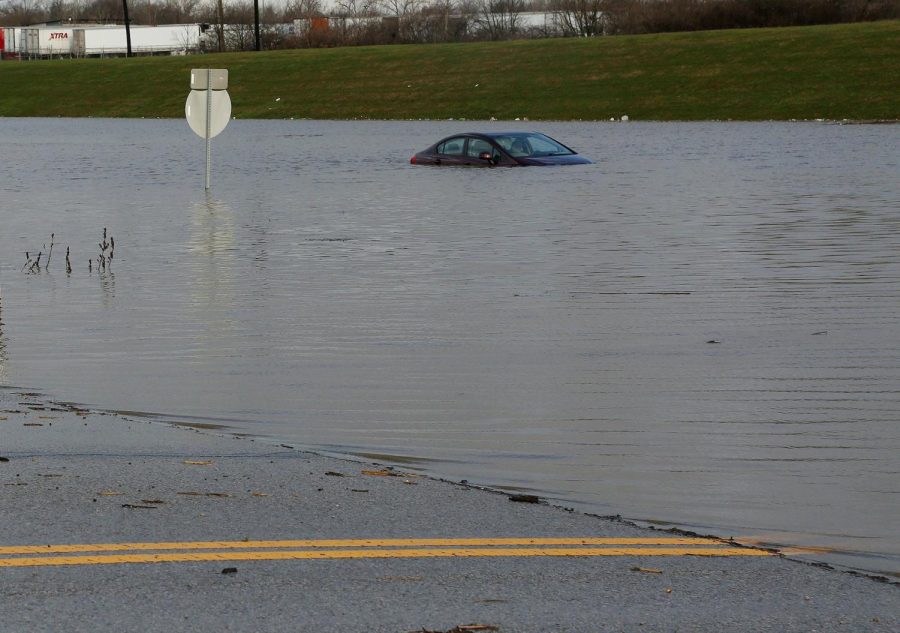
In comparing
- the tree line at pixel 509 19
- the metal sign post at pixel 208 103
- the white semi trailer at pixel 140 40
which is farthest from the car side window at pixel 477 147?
the white semi trailer at pixel 140 40

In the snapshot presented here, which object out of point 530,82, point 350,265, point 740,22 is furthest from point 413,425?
point 740,22

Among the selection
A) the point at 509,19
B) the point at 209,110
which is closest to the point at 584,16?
the point at 509,19

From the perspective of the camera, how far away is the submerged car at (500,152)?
34.1 m

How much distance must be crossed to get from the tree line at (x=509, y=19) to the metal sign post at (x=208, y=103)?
254 feet

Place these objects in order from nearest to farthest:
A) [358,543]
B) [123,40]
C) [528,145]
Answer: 1. [358,543]
2. [528,145]
3. [123,40]

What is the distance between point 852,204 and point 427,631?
A: 19.9 metres

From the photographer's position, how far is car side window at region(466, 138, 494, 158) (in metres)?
34.7

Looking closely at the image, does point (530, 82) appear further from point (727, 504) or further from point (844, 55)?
point (727, 504)

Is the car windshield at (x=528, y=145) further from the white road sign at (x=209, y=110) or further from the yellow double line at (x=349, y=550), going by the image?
the yellow double line at (x=349, y=550)

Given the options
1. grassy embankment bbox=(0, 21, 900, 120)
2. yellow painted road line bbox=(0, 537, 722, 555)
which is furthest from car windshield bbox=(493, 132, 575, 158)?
yellow painted road line bbox=(0, 537, 722, 555)

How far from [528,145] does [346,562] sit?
29.4 meters

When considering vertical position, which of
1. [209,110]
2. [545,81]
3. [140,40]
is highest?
[140,40]

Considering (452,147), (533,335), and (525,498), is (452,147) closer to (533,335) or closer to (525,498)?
(533,335)

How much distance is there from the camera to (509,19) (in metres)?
155
